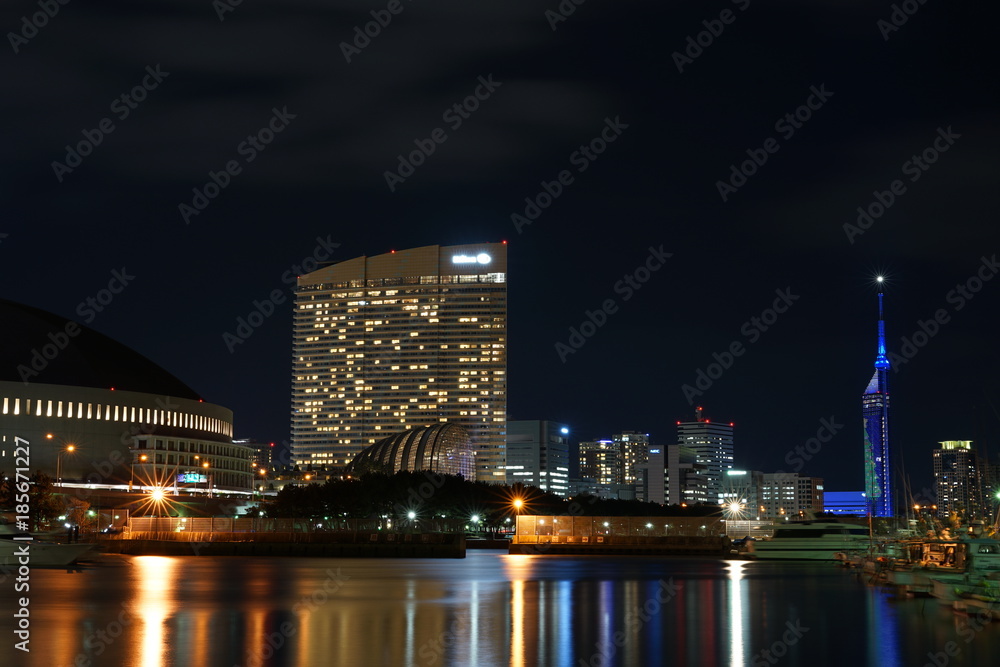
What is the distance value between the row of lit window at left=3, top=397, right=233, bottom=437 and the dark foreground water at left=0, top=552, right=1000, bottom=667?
100348mm

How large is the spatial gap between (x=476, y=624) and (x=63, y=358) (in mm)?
148619

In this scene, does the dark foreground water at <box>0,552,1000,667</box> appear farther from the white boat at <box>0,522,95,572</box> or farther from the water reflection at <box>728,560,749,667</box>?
the white boat at <box>0,522,95,572</box>

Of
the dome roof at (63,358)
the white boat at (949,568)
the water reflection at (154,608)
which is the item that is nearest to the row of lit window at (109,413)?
the dome roof at (63,358)

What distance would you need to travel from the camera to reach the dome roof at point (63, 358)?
167875 millimetres

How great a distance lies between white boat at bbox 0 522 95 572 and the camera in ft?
239

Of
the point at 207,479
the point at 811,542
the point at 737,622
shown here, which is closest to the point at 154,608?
the point at 737,622

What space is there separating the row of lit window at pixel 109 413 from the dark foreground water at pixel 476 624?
10035cm

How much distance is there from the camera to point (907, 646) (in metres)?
37.3

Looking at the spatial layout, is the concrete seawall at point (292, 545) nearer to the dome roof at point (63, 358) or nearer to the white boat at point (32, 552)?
the white boat at point (32, 552)

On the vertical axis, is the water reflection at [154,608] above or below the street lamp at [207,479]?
below

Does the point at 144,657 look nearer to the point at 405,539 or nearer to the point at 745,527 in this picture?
the point at 405,539

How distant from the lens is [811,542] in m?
117

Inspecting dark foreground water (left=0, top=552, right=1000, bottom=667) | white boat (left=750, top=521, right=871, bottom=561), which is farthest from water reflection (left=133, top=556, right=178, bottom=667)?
white boat (left=750, top=521, right=871, bottom=561)

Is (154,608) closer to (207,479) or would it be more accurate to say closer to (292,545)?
(292,545)
